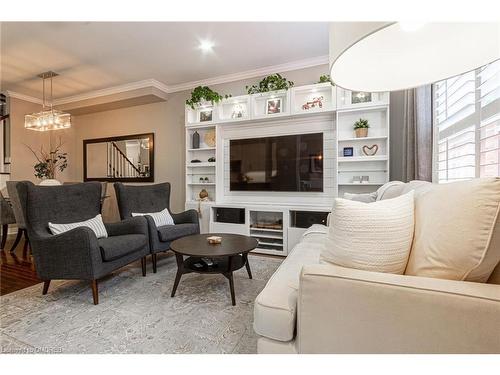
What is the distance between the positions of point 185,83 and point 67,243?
10.5ft

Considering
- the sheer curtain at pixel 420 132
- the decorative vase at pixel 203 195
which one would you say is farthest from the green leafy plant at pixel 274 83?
the decorative vase at pixel 203 195

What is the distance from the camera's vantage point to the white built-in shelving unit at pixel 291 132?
3.20 m

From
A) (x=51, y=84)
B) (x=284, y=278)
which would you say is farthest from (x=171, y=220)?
(x=51, y=84)

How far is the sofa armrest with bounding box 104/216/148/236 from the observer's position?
268 cm

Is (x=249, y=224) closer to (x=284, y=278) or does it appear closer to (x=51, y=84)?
(x=284, y=278)

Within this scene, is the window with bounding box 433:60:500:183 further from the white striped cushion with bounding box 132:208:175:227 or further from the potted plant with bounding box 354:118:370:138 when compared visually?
the white striped cushion with bounding box 132:208:175:227

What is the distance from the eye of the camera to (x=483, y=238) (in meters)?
0.87

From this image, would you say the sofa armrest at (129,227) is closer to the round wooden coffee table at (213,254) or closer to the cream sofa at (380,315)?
the round wooden coffee table at (213,254)

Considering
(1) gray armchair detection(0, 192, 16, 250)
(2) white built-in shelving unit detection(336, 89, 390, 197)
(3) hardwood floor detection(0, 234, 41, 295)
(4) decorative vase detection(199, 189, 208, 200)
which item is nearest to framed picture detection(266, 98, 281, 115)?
(2) white built-in shelving unit detection(336, 89, 390, 197)

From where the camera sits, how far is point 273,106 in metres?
3.68

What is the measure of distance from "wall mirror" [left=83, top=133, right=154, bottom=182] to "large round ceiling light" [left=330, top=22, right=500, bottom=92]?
434cm

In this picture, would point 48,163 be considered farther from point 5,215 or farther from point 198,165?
point 198,165

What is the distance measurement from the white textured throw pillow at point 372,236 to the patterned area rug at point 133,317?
86 cm

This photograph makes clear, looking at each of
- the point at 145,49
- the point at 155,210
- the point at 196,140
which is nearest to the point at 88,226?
the point at 155,210
